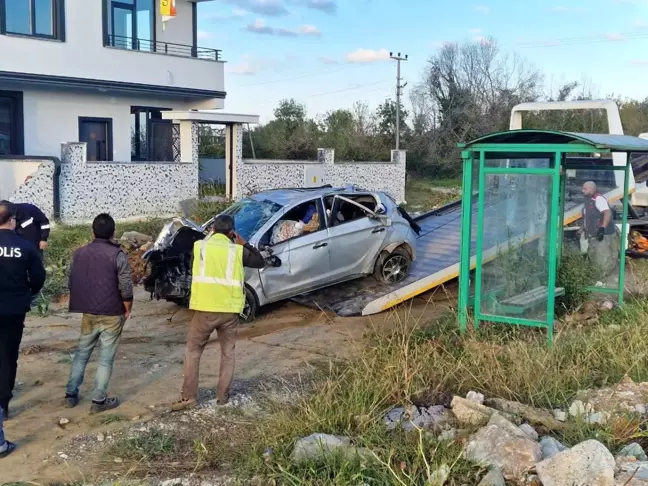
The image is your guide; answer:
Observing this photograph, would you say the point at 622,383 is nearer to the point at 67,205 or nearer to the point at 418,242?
the point at 418,242

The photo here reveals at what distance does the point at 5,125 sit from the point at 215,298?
1622cm

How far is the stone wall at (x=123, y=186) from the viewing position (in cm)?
1797

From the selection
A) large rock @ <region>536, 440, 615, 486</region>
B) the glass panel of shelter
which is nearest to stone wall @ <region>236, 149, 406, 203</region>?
the glass panel of shelter

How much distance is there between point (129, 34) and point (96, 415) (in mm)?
18907

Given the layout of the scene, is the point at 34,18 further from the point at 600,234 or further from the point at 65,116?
the point at 600,234

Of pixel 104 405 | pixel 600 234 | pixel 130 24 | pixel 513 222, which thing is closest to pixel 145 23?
pixel 130 24

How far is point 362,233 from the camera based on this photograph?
40.0 feet

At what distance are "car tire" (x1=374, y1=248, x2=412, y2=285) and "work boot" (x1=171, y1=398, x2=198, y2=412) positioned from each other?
5674 mm

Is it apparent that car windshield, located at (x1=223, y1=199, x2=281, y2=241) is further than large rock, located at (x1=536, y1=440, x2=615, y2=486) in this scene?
Yes

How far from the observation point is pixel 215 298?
284 inches

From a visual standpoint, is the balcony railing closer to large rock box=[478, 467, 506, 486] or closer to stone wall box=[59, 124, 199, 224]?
stone wall box=[59, 124, 199, 224]

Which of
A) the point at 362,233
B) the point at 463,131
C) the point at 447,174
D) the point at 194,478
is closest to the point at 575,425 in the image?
the point at 194,478

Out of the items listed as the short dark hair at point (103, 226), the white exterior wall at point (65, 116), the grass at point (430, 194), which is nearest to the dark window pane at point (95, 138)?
the white exterior wall at point (65, 116)

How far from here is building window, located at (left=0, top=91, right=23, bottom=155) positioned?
20938 mm
